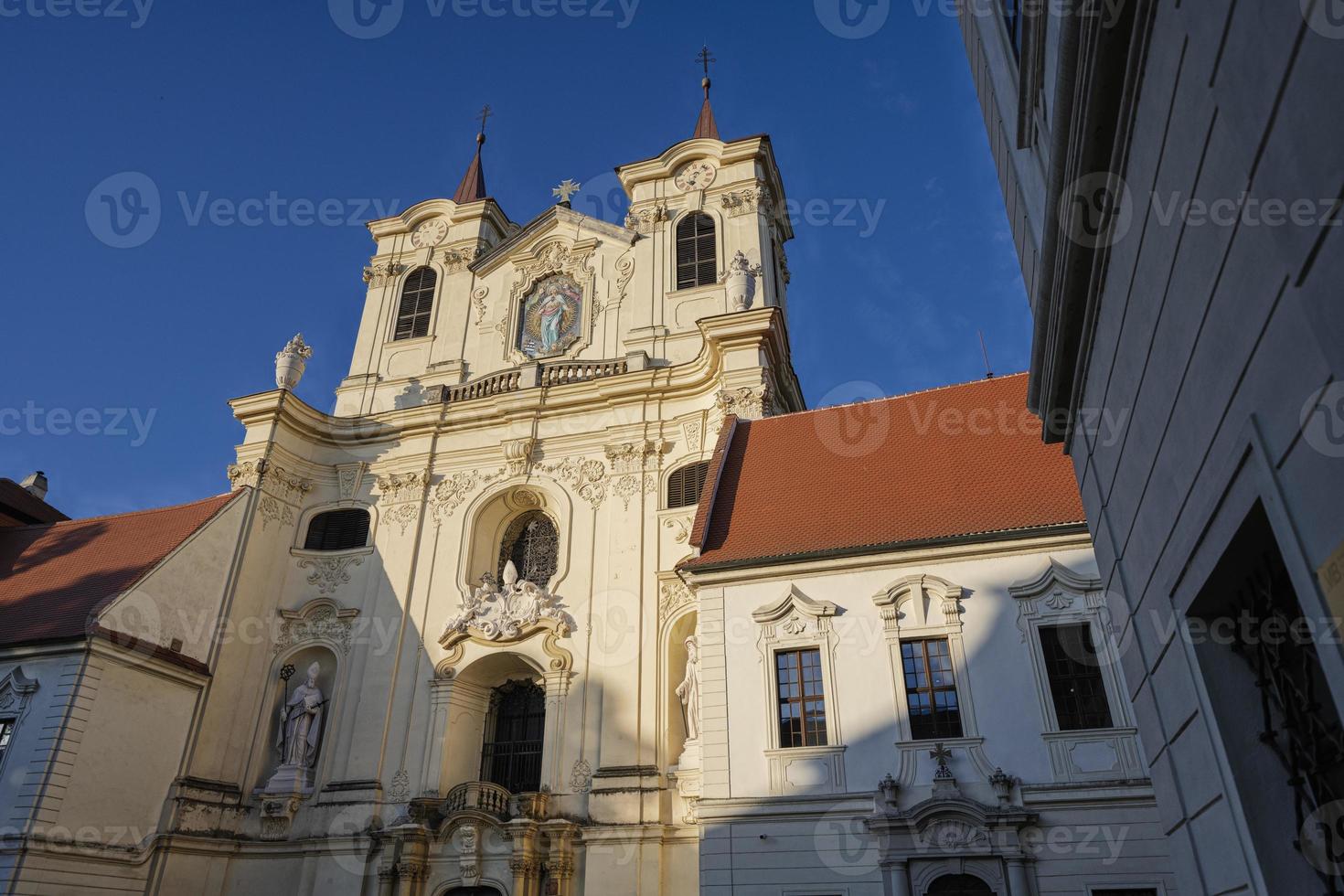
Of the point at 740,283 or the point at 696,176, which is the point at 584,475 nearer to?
the point at 740,283

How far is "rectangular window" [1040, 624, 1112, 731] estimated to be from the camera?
504 inches

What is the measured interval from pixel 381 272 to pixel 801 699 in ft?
71.0

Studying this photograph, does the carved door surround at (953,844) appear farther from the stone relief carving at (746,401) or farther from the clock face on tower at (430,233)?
the clock face on tower at (430,233)

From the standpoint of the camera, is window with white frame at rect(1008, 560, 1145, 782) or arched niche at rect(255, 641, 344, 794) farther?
arched niche at rect(255, 641, 344, 794)

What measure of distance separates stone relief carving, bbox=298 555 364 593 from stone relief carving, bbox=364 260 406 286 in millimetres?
10157

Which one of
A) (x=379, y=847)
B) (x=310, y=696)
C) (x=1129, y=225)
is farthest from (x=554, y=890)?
(x=1129, y=225)

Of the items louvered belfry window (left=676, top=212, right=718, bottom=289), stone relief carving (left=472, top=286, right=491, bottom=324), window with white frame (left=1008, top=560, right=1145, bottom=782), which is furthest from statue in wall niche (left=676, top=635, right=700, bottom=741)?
stone relief carving (left=472, top=286, right=491, bottom=324)

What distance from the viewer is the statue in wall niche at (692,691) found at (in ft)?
58.5

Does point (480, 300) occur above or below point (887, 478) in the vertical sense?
above

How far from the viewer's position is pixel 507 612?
21.0 m

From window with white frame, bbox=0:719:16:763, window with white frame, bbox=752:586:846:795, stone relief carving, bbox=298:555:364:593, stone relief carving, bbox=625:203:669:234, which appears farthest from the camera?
stone relief carving, bbox=625:203:669:234

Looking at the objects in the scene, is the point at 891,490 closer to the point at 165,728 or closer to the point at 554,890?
the point at 554,890

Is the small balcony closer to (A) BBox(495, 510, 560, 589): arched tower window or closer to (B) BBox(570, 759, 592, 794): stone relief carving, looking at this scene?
(B) BBox(570, 759, 592, 794): stone relief carving

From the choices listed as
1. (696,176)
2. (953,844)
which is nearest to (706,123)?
(696,176)
